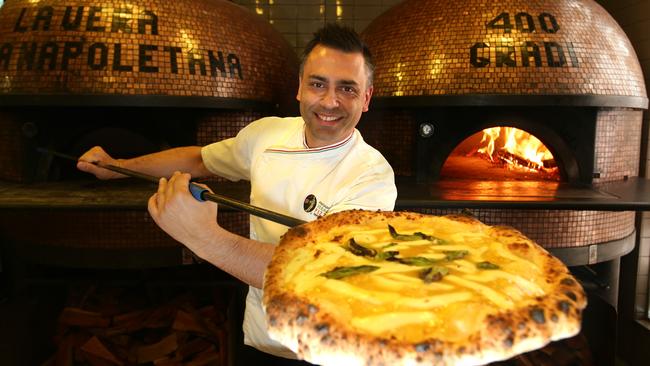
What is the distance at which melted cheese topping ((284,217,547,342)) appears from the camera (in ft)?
2.68

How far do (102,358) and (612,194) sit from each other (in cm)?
285

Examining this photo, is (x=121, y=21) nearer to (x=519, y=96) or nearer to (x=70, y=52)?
(x=70, y=52)

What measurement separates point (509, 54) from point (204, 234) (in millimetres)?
2091

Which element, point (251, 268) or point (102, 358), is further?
point (102, 358)

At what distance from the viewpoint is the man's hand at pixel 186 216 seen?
51.1 inches

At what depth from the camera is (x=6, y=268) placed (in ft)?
9.47

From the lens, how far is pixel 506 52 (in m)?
2.74

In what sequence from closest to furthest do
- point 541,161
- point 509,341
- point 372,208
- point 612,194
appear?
point 509,341
point 372,208
point 612,194
point 541,161

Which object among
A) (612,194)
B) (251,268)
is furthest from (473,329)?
(612,194)

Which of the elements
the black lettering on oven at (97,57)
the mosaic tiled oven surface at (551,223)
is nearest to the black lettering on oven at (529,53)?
the mosaic tiled oven surface at (551,223)

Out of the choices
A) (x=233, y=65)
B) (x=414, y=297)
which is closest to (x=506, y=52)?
(x=233, y=65)

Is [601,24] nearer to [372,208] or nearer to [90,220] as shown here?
[372,208]

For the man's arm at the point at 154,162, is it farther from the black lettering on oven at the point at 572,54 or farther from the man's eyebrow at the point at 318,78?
the black lettering on oven at the point at 572,54

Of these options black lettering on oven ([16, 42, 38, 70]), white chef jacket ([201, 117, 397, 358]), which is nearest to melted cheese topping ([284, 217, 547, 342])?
white chef jacket ([201, 117, 397, 358])
